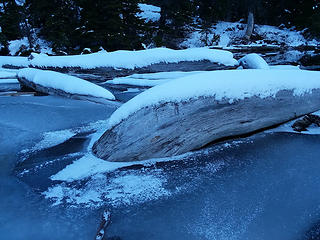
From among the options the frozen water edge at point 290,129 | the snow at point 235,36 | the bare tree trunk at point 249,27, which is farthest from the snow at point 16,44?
the frozen water edge at point 290,129

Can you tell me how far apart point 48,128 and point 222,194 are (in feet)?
8.33

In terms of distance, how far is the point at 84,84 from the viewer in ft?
16.6

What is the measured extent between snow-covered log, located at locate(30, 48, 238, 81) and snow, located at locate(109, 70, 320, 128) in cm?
421

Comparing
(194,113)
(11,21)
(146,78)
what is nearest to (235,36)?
(146,78)

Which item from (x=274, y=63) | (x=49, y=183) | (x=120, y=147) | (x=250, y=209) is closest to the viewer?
(x=250, y=209)

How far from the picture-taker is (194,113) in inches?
96.0

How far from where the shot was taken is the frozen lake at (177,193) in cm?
154

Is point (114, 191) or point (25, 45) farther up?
point (25, 45)

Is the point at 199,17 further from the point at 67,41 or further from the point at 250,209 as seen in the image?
the point at 250,209

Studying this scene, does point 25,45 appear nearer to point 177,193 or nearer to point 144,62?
point 144,62

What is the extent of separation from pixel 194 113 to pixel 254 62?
17.1 feet

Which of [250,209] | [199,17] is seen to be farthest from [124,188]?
[199,17]

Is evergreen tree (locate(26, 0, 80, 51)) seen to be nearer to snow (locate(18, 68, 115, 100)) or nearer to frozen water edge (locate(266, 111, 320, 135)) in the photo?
snow (locate(18, 68, 115, 100))

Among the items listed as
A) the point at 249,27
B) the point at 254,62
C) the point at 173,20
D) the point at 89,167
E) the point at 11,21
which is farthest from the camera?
the point at 11,21
